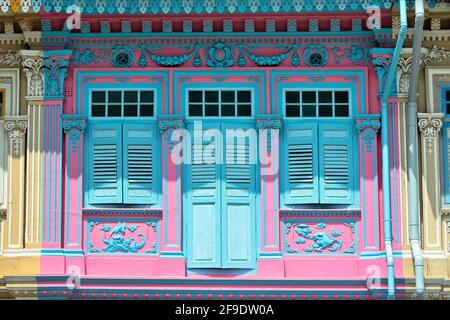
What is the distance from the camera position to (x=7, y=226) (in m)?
14.8

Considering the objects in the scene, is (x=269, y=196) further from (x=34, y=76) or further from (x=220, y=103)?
(x=34, y=76)

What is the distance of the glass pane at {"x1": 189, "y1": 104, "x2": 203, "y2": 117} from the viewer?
49.0 ft

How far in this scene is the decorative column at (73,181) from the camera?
14.7 metres

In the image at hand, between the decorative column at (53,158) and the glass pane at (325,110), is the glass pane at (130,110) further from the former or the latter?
the glass pane at (325,110)

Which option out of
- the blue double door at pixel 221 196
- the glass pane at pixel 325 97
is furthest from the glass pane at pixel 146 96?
the glass pane at pixel 325 97

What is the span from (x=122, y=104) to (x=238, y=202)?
1938 mm

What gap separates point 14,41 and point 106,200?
94.4 inches

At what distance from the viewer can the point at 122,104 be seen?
15.0 meters

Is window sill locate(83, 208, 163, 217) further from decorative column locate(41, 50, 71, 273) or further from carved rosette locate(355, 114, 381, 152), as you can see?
carved rosette locate(355, 114, 381, 152)

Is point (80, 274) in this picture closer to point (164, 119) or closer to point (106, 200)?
point (106, 200)

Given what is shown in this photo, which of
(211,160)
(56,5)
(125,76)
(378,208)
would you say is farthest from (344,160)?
(56,5)

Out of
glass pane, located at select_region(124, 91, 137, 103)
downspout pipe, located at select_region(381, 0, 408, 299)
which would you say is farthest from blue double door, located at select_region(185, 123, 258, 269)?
downspout pipe, located at select_region(381, 0, 408, 299)

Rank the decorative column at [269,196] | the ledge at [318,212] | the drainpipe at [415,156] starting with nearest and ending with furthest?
the drainpipe at [415,156]
the decorative column at [269,196]
the ledge at [318,212]

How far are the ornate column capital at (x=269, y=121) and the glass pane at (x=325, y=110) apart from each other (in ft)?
1.82
